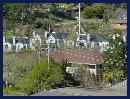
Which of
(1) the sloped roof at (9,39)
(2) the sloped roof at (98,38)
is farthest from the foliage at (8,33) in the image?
(2) the sloped roof at (98,38)

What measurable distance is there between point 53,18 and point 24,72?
0.69m

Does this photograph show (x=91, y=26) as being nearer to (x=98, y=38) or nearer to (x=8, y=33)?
(x=98, y=38)

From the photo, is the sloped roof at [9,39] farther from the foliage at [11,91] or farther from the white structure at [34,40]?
the foliage at [11,91]

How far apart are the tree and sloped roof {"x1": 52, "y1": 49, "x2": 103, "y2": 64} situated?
0.09 m

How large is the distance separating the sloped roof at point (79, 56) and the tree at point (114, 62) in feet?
0.30

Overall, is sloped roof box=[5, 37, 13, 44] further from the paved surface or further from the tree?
the tree

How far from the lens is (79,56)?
5.93 m

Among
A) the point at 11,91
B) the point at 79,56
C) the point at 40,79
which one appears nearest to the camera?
the point at 11,91

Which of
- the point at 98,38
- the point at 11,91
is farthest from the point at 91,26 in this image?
the point at 11,91

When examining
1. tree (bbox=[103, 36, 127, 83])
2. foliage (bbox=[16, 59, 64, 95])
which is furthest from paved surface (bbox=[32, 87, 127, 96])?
tree (bbox=[103, 36, 127, 83])

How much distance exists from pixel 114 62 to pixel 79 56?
396 millimetres

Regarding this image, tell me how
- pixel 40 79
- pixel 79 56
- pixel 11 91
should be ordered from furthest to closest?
pixel 79 56 < pixel 40 79 < pixel 11 91

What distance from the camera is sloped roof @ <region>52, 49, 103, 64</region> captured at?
19.4ft

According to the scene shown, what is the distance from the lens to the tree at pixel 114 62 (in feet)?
19.1
